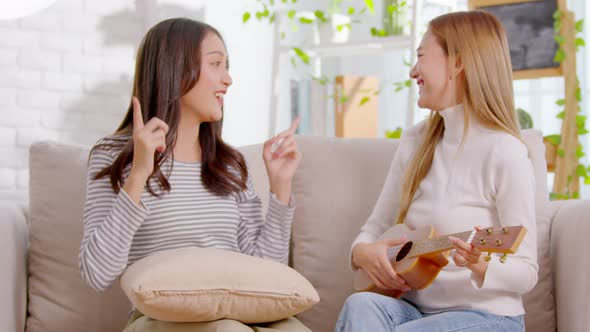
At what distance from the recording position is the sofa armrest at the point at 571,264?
1.61 m

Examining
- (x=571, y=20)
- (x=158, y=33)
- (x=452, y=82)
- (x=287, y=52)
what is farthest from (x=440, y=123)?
(x=287, y=52)

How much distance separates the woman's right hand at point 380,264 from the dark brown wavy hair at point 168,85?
34cm

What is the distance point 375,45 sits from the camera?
3346 mm

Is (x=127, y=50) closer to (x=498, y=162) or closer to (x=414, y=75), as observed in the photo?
(x=414, y=75)

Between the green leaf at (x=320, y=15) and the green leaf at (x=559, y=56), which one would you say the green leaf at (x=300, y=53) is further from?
the green leaf at (x=559, y=56)

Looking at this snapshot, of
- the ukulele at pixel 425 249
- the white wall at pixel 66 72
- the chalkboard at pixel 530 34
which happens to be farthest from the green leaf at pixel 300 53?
the ukulele at pixel 425 249

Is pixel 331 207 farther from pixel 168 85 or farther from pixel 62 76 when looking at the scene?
pixel 62 76

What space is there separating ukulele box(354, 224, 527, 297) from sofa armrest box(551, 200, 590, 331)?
0.34 metres

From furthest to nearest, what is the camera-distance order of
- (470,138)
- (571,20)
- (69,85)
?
(69,85) → (571,20) → (470,138)

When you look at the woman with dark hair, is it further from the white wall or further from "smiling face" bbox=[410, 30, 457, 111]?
the white wall

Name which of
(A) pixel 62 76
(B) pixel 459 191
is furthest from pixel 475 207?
(A) pixel 62 76

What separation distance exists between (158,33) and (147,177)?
1.21 ft

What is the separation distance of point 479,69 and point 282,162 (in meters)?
0.48

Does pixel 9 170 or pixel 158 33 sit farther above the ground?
pixel 158 33
